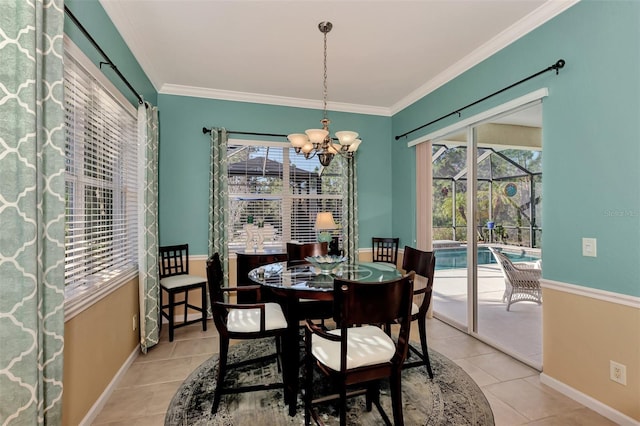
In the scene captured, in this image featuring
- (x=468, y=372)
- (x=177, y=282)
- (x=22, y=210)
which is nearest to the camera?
(x=22, y=210)

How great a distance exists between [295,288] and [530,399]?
1850mm

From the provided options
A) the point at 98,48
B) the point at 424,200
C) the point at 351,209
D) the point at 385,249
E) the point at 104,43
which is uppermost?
the point at 104,43

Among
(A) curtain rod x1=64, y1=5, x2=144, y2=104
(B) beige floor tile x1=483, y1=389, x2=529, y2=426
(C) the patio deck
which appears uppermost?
(A) curtain rod x1=64, y1=5, x2=144, y2=104

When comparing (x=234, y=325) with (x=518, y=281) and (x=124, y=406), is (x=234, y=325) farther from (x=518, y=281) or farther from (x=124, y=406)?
(x=518, y=281)

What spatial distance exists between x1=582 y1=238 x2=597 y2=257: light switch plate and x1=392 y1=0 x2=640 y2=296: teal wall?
0.03 metres

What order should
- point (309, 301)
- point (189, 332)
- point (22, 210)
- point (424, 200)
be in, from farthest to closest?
point (424, 200) < point (189, 332) < point (309, 301) < point (22, 210)

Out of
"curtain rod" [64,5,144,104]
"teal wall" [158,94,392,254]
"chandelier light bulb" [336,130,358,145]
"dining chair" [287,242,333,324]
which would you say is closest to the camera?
"curtain rod" [64,5,144,104]

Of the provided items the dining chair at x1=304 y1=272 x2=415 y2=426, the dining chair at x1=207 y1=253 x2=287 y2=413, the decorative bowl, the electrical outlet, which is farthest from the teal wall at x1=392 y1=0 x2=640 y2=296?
the dining chair at x1=207 y1=253 x2=287 y2=413

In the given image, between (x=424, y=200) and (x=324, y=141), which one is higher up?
(x=324, y=141)

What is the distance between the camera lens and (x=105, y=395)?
2172mm

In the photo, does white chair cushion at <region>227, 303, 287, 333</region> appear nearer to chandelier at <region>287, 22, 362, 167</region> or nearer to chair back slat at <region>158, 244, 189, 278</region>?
chandelier at <region>287, 22, 362, 167</region>

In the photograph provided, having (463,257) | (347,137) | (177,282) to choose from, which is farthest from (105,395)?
(463,257)

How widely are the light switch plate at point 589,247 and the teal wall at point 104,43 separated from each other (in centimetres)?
350

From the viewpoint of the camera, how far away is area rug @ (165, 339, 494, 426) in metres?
1.96
